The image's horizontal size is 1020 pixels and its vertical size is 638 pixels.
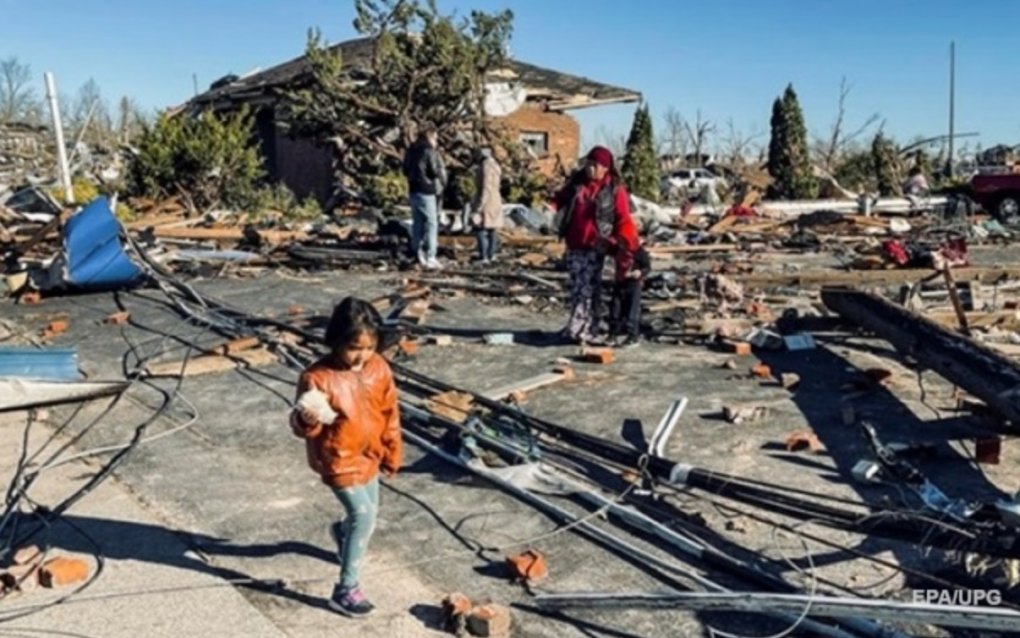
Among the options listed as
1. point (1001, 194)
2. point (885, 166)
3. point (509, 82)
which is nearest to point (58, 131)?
point (509, 82)

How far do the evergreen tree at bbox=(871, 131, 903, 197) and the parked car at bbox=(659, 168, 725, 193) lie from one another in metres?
5.53

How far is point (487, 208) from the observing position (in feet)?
51.2

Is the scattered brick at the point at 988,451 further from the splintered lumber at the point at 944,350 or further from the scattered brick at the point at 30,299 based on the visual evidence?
the scattered brick at the point at 30,299

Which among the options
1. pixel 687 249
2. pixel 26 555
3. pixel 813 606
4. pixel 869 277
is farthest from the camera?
pixel 687 249

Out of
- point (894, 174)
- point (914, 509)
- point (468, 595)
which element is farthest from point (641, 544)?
point (894, 174)

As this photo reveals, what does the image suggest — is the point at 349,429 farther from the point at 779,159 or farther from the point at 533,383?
the point at 779,159

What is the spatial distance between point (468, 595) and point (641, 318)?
21.8 ft

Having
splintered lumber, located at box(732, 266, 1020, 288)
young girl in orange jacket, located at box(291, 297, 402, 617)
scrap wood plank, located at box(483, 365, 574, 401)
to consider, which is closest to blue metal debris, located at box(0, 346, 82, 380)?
young girl in orange jacket, located at box(291, 297, 402, 617)

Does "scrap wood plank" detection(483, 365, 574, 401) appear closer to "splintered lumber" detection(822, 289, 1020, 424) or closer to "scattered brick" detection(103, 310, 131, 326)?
"splintered lumber" detection(822, 289, 1020, 424)

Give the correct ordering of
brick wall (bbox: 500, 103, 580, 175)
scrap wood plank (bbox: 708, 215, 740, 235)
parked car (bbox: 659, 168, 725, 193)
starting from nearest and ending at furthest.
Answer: scrap wood plank (bbox: 708, 215, 740, 235) < brick wall (bbox: 500, 103, 580, 175) < parked car (bbox: 659, 168, 725, 193)

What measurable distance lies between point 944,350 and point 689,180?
30.3 metres

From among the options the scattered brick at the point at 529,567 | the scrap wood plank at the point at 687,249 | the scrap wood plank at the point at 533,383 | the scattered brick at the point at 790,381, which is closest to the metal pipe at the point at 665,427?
the scattered brick at the point at 790,381

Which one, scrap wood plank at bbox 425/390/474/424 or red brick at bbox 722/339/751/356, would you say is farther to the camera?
red brick at bbox 722/339/751/356

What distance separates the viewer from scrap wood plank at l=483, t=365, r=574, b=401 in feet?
26.1
